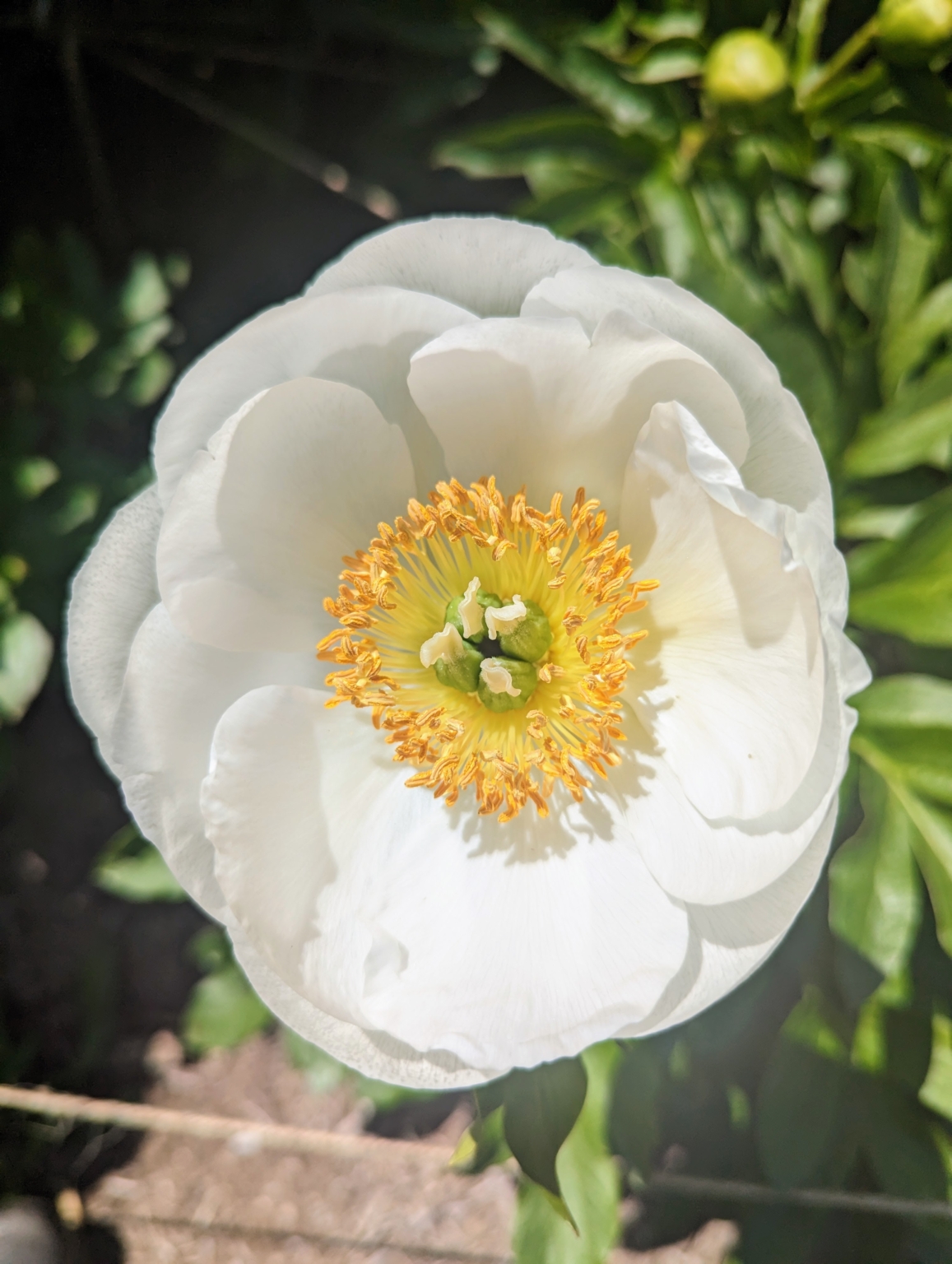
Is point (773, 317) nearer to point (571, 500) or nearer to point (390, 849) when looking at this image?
point (571, 500)

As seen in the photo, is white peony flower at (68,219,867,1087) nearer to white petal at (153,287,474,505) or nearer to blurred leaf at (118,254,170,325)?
white petal at (153,287,474,505)

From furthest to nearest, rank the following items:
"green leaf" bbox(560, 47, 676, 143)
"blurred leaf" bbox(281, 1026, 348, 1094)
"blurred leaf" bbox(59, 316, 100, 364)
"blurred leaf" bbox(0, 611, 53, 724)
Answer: "blurred leaf" bbox(281, 1026, 348, 1094) < "blurred leaf" bbox(59, 316, 100, 364) < "blurred leaf" bbox(0, 611, 53, 724) < "green leaf" bbox(560, 47, 676, 143)

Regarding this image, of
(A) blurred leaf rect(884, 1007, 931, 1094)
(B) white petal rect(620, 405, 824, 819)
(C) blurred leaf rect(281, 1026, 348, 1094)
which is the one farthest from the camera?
(C) blurred leaf rect(281, 1026, 348, 1094)

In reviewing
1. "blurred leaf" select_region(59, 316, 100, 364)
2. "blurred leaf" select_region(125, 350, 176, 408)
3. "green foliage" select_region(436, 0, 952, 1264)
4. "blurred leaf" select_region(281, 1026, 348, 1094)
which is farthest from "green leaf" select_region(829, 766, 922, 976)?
"blurred leaf" select_region(59, 316, 100, 364)

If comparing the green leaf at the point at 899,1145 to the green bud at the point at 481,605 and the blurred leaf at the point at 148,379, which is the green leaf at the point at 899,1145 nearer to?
the green bud at the point at 481,605

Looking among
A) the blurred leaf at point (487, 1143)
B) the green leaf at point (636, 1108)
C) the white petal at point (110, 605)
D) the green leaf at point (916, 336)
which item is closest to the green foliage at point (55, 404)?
the white petal at point (110, 605)

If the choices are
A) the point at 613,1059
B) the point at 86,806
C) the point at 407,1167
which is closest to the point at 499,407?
the point at 613,1059

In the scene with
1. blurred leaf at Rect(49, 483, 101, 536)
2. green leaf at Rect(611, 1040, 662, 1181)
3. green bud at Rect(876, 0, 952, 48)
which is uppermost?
green bud at Rect(876, 0, 952, 48)
